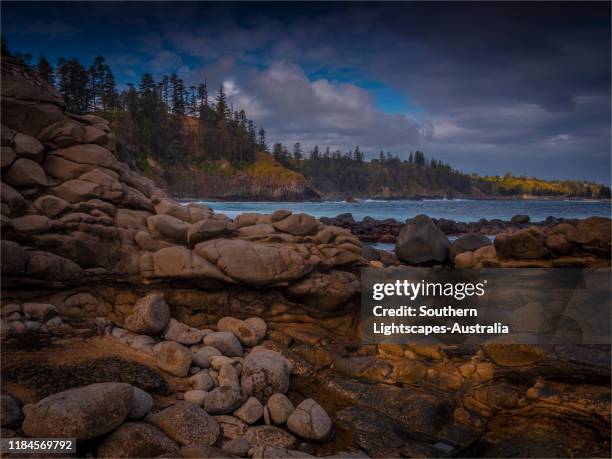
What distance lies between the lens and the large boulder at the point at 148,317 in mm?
10188

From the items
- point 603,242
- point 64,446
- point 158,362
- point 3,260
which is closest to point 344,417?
point 158,362

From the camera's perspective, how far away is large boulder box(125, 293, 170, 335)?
10.2m

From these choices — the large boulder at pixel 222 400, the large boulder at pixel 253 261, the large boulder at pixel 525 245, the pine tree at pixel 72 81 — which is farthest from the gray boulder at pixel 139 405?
the pine tree at pixel 72 81

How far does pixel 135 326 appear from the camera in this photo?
10.2 m

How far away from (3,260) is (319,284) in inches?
320

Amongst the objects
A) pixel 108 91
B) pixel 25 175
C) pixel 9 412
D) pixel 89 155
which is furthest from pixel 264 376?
pixel 108 91

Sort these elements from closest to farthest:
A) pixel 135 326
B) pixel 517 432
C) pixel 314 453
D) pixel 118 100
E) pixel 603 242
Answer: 1. pixel 314 453
2. pixel 517 432
3. pixel 135 326
4. pixel 603 242
5. pixel 118 100

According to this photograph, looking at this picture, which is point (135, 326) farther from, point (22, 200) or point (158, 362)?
point (22, 200)

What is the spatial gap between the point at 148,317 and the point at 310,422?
5.04 meters

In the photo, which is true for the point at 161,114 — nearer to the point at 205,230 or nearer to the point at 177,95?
the point at 177,95

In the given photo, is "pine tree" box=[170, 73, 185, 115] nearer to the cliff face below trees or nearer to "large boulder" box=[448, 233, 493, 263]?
the cliff face below trees

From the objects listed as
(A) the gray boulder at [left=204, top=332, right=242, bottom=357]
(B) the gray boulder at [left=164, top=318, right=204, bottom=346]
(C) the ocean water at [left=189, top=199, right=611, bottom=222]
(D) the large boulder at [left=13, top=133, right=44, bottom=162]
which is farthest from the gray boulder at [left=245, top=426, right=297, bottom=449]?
(C) the ocean water at [left=189, top=199, right=611, bottom=222]

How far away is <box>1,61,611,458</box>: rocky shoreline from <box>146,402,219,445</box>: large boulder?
0.10 ft

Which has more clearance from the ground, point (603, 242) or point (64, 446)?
point (603, 242)
